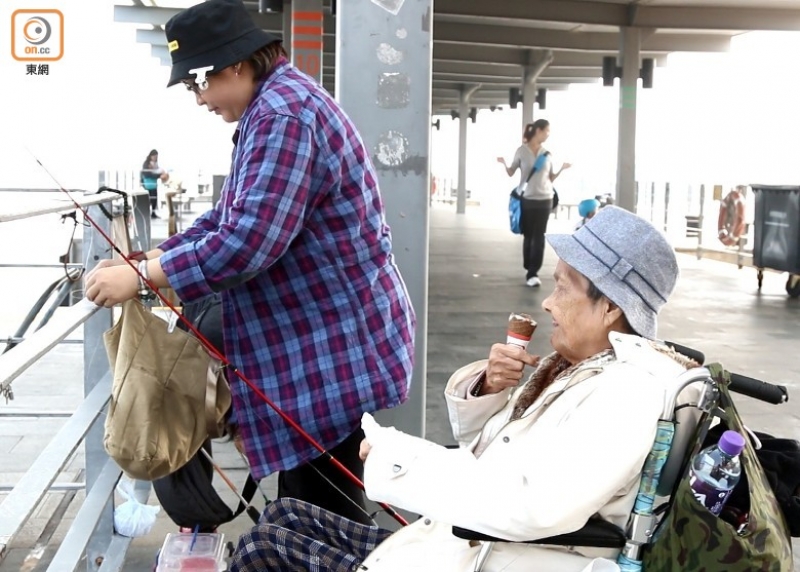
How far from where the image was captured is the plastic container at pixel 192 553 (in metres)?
3.21

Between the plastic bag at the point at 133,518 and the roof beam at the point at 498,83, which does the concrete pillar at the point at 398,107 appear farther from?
the roof beam at the point at 498,83

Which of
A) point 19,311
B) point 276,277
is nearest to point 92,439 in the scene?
point 276,277

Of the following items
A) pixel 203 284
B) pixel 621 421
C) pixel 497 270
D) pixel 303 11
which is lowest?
pixel 497 270

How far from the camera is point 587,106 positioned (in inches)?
1687

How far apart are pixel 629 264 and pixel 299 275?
90 centimetres

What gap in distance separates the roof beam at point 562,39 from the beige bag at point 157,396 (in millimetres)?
21132

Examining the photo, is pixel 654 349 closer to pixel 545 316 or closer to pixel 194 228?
pixel 194 228

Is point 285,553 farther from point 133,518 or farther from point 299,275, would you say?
point 133,518

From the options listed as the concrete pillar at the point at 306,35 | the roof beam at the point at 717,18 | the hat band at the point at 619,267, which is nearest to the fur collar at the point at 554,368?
the hat band at the point at 619,267

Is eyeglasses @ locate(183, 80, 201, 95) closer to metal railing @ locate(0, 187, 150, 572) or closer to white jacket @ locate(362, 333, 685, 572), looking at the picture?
metal railing @ locate(0, 187, 150, 572)

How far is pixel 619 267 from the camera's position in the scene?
2.26m

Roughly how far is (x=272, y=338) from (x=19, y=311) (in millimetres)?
7629

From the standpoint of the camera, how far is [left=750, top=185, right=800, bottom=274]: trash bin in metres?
11.7

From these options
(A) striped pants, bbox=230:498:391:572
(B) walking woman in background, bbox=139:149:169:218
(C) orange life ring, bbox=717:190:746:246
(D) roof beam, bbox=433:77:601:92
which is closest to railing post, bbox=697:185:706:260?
(C) orange life ring, bbox=717:190:746:246
